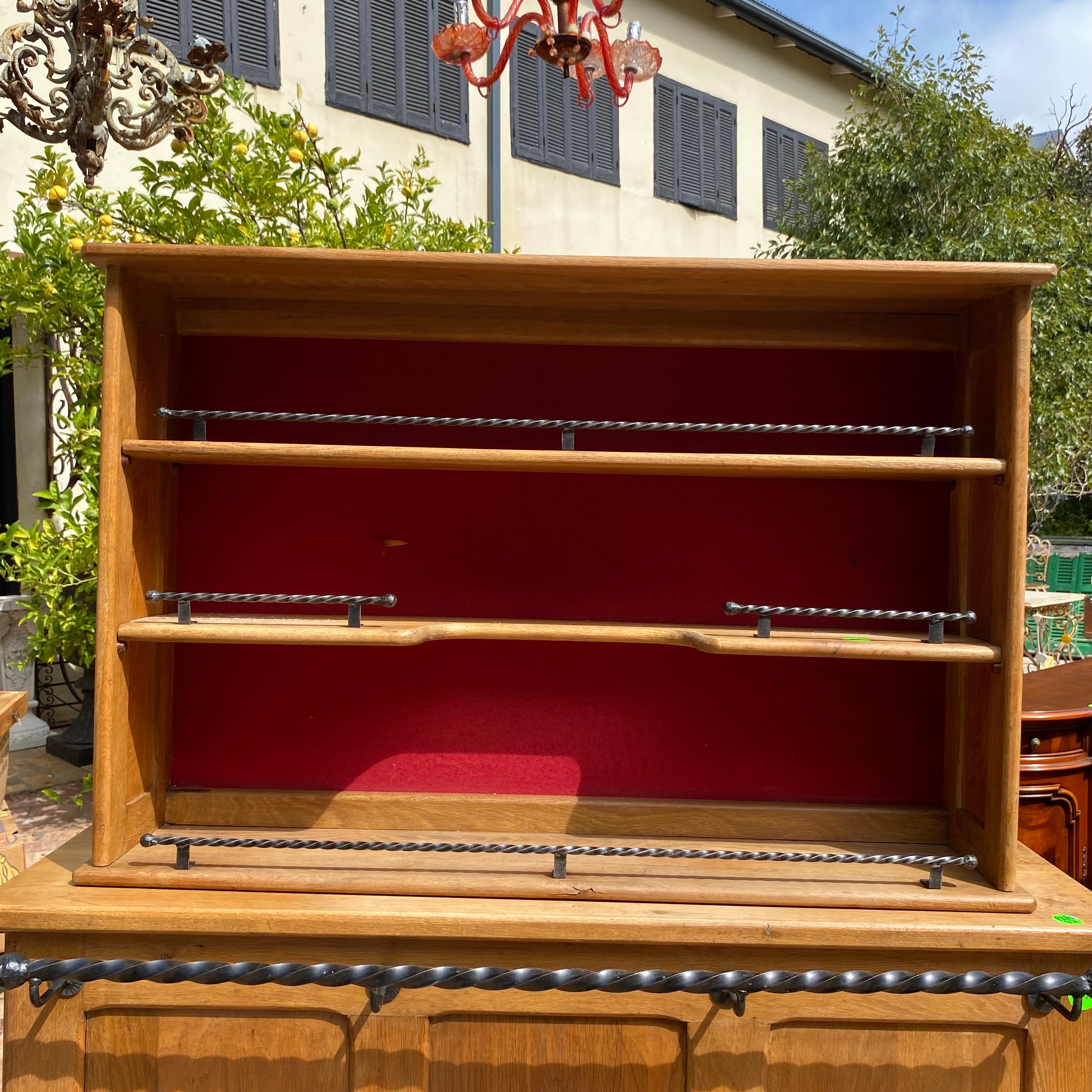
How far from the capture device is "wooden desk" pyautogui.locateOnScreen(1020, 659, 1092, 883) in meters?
2.93

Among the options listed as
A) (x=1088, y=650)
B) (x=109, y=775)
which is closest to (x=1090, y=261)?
(x=1088, y=650)

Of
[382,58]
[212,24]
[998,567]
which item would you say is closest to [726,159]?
[382,58]

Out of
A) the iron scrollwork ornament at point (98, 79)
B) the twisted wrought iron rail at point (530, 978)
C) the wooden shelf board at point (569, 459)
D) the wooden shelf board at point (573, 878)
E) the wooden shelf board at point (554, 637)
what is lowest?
the twisted wrought iron rail at point (530, 978)

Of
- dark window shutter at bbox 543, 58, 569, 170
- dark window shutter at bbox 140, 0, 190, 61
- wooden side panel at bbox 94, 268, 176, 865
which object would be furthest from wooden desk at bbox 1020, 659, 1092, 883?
dark window shutter at bbox 543, 58, 569, 170

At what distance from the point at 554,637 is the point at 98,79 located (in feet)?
5.43

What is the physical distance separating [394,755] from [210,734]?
390 mm

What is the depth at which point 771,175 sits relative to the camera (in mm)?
10008

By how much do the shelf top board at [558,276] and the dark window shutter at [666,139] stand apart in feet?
24.8

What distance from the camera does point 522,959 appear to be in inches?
66.9

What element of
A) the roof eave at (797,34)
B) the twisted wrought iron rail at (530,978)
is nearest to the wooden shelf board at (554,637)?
the twisted wrought iron rail at (530,978)

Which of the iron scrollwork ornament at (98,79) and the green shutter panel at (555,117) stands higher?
the green shutter panel at (555,117)

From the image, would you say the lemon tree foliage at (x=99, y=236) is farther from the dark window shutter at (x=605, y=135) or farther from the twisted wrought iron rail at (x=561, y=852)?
the dark window shutter at (x=605, y=135)

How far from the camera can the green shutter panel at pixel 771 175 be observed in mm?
9953

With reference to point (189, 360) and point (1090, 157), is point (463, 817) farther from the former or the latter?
point (1090, 157)
